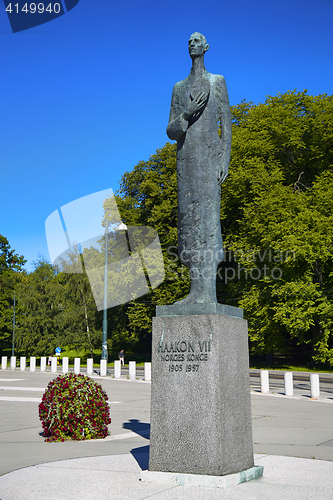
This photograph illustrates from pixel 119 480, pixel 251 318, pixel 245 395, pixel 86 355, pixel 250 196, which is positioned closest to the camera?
pixel 119 480

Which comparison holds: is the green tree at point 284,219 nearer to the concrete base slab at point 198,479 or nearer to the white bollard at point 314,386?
the white bollard at point 314,386

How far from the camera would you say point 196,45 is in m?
6.87

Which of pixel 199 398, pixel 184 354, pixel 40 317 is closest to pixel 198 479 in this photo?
pixel 199 398

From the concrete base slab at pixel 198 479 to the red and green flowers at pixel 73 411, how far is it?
383 centimetres

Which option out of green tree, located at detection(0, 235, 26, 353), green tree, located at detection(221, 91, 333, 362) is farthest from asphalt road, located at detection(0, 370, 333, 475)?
green tree, located at detection(0, 235, 26, 353)

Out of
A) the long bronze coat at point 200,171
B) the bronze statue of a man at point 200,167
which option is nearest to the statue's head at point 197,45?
the bronze statue of a man at point 200,167

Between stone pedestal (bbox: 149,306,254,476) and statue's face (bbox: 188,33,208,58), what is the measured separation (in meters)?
3.35

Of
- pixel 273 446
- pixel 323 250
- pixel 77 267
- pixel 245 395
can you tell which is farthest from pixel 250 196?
pixel 245 395

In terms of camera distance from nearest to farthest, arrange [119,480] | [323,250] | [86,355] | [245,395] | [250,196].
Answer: [119,480], [245,395], [323,250], [250,196], [86,355]

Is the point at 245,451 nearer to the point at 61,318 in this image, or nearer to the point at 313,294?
the point at 313,294

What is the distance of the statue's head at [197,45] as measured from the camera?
6.87m

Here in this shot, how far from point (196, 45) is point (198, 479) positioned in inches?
207

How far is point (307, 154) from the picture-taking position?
35.2 m

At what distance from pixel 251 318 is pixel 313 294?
14.6 feet
